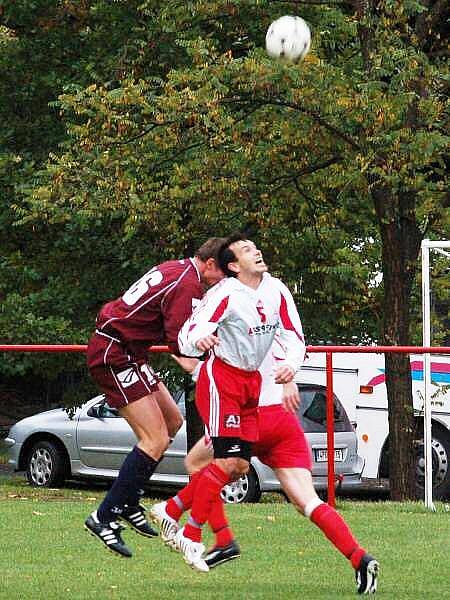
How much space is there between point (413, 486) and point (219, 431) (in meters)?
8.54

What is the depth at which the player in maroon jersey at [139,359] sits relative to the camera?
8.49 meters

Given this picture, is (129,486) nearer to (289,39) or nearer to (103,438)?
(289,39)

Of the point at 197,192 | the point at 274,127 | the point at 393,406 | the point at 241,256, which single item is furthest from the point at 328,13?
the point at 241,256

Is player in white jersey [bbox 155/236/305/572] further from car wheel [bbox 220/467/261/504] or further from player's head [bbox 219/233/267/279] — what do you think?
car wheel [bbox 220/467/261/504]

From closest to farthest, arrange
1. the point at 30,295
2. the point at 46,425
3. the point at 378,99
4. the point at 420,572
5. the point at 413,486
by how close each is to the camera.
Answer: the point at 420,572
the point at 378,99
the point at 413,486
the point at 46,425
the point at 30,295

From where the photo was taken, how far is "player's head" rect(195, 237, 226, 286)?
8.34m

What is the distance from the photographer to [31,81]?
20.8 meters

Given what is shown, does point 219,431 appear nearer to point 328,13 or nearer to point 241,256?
point 241,256

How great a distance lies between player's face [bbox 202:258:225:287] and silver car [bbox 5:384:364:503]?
5281 mm

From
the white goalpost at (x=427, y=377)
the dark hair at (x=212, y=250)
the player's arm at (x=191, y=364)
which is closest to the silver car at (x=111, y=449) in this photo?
the white goalpost at (x=427, y=377)

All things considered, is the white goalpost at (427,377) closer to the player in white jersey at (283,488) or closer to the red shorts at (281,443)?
the player in white jersey at (283,488)

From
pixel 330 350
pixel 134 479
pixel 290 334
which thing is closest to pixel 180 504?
pixel 134 479

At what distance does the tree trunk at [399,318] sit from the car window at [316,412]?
921 mm

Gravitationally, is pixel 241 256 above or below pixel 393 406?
above
